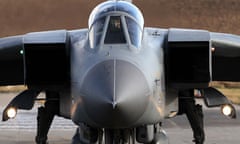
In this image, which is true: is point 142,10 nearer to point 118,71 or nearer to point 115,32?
point 115,32

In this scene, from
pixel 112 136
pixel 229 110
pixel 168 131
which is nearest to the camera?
pixel 112 136

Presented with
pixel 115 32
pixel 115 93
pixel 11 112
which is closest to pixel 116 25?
pixel 115 32

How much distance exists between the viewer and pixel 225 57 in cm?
979

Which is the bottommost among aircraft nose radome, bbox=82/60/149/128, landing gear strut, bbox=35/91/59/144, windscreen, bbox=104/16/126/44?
landing gear strut, bbox=35/91/59/144

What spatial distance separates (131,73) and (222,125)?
12.2 m

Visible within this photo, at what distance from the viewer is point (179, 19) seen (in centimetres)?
6556

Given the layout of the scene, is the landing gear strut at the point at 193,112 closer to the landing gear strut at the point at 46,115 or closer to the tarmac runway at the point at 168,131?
the landing gear strut at the point at 46,115

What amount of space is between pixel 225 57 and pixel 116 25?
2717 mm

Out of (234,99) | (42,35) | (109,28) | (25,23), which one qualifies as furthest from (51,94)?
(25,23)

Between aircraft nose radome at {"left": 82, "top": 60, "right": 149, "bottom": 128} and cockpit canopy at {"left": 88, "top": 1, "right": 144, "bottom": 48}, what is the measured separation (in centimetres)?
73

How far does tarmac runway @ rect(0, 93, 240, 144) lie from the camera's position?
15.2 meters

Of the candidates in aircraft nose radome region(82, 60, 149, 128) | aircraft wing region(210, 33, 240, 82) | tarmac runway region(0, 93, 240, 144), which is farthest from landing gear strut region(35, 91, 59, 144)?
tarmac runway region(0, 93, 240, 144)

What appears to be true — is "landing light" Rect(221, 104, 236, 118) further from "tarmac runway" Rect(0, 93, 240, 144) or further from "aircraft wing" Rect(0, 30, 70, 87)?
"tarmac runway" Rect(0, 93, 240, 144)

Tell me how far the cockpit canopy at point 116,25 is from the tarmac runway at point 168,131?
6.94 meters
